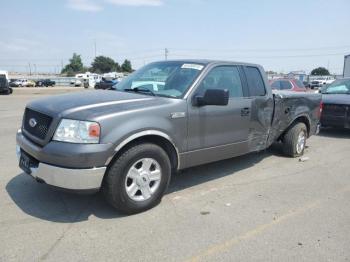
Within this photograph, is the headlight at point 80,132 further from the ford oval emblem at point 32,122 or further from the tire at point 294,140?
the tire at point 294,140

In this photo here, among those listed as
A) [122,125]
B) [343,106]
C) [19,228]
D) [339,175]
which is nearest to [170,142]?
[122,125]

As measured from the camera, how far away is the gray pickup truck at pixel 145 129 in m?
3.75

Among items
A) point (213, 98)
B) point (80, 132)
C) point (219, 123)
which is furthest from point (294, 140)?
point (80, 132)

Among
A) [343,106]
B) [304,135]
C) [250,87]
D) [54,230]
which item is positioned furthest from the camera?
[343,106]

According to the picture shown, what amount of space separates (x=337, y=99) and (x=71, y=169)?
8.23m

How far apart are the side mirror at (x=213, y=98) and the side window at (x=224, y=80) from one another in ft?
0.66

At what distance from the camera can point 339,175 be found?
6066 millimetres

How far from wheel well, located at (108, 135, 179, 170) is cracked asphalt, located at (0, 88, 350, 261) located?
1.76 ft

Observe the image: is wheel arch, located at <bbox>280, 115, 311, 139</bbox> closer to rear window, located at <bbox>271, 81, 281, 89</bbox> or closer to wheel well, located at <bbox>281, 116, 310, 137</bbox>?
wheel well, located at <bbox>281, 116, 310, 137</bbox>

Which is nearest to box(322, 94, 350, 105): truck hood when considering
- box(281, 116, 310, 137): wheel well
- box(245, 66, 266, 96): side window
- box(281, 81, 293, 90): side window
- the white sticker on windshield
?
box(281, 116, 310, 137): wheel well

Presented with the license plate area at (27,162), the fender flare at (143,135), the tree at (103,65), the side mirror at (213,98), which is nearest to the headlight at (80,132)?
the fender flare at (143,135)

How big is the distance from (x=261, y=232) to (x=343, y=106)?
22.6 ft

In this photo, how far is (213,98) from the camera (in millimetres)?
4531

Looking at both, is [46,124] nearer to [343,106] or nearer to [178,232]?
[178,232]
